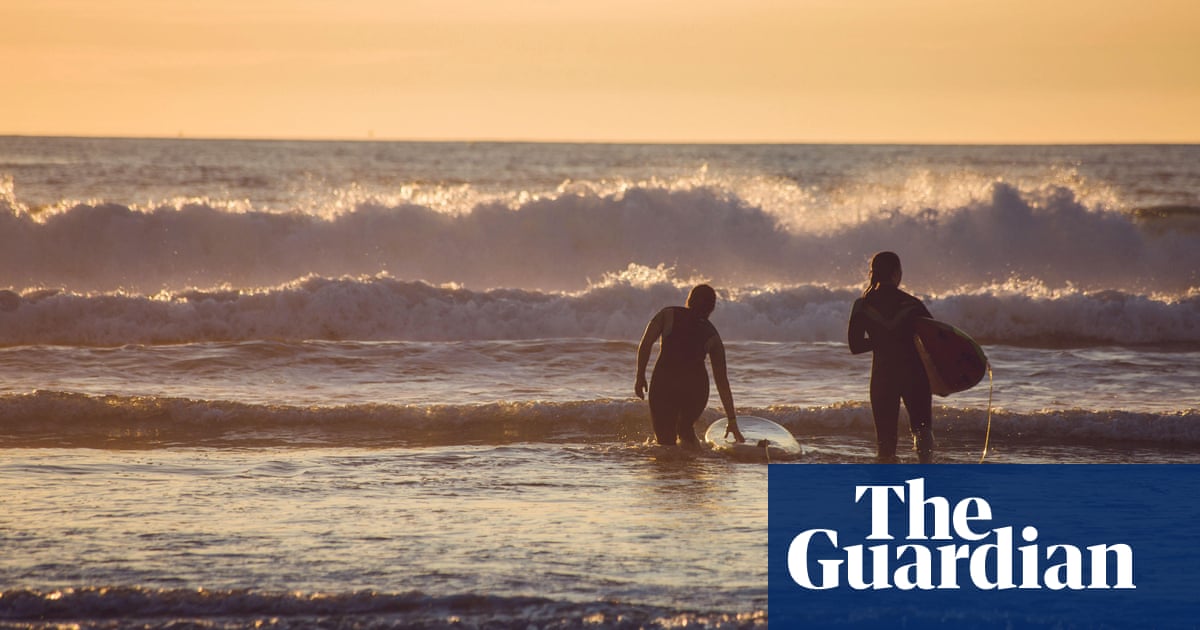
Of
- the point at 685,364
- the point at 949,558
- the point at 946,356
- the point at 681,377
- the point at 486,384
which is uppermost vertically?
the point at 946,356

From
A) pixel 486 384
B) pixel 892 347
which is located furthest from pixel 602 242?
pixel 892 347

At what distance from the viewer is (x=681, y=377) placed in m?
9.34

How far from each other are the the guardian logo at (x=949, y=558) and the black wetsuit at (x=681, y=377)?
2.09 m

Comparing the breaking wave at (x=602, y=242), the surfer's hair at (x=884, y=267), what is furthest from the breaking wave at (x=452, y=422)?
the breaking wave at (x=602, y=242)

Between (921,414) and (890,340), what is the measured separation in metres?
0.59

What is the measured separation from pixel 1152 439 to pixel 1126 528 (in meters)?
3.76

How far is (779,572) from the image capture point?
21.1 feet

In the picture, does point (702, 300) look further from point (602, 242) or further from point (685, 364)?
point (602, 242)

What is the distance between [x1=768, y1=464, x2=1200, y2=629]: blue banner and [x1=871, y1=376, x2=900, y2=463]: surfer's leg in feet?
0.57

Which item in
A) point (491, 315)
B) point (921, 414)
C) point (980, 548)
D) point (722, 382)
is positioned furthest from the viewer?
point (491, 315)

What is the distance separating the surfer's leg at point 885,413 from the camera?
27.6ft

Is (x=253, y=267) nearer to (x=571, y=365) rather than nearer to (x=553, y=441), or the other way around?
(x=571, y=365)

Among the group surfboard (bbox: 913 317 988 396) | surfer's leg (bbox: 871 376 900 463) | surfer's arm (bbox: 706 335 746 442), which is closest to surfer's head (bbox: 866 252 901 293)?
surfboard (bbox: 913 317 988 396)

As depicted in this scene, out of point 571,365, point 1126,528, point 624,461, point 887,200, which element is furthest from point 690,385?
point 887,200
